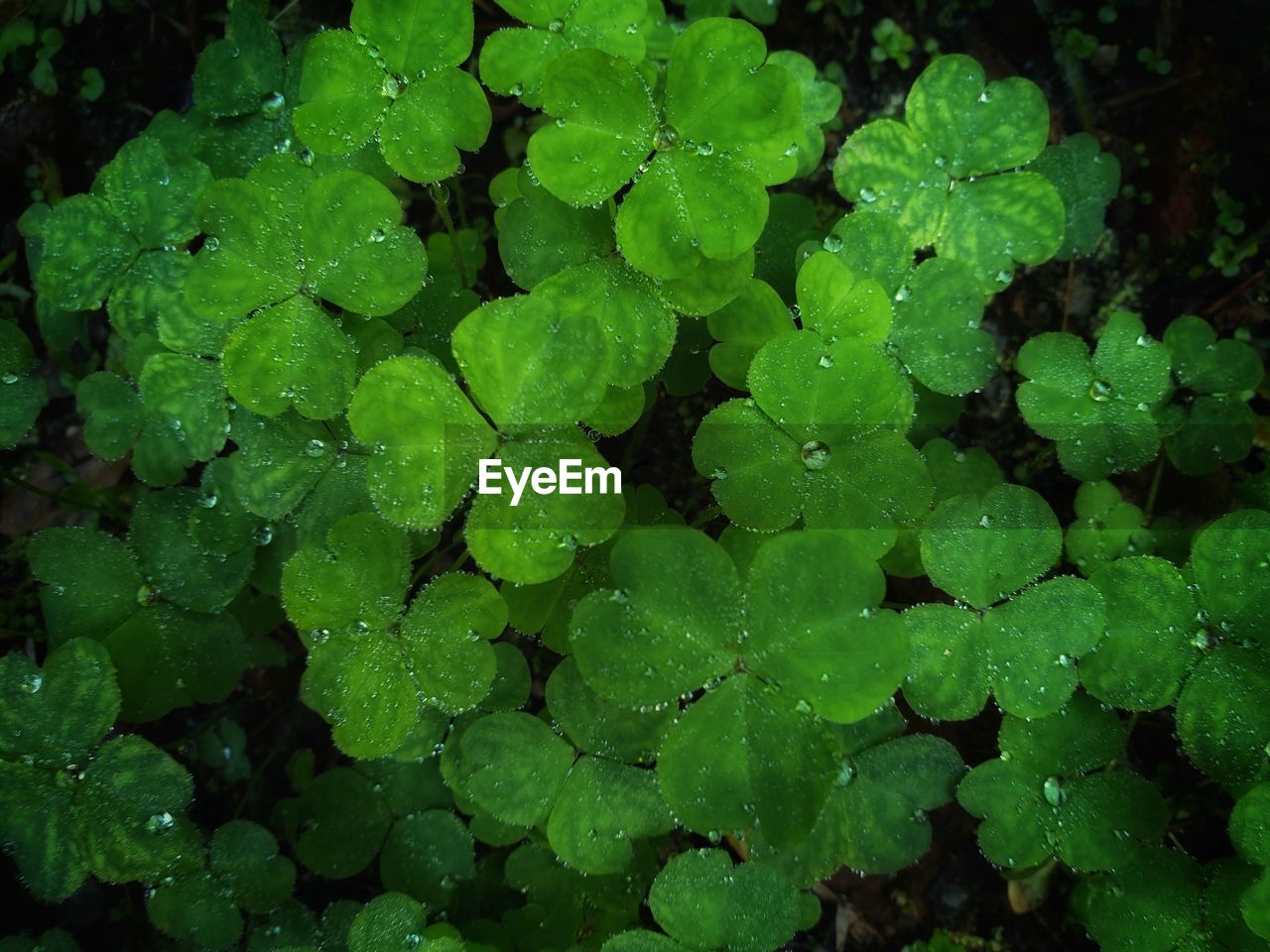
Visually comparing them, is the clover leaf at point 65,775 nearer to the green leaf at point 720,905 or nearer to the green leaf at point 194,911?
the green leaf at point 194,911

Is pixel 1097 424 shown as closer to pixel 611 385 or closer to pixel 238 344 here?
pixel 611 385

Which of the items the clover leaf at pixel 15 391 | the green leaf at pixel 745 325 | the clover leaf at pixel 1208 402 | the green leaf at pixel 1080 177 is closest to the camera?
the green leaf at pixel 745 325

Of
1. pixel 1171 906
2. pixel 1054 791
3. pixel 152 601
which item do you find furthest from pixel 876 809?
pixel 152 601

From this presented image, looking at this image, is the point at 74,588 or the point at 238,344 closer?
the point at 238,344

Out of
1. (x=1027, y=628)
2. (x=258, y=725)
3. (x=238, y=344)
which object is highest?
(x=238, y=344)

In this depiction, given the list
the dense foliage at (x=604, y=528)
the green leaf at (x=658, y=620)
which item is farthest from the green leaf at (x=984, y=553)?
the green leaf at (x=658, y=620)

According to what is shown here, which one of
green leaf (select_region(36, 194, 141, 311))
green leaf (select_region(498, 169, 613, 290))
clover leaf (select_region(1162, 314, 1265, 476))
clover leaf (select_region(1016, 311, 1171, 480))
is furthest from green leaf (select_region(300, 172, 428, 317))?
clover leaf (select_region(1162, 314, 1265, 476))

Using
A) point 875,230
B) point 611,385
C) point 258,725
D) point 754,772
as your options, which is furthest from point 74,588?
point 875,230
